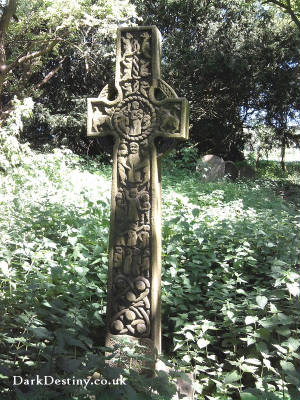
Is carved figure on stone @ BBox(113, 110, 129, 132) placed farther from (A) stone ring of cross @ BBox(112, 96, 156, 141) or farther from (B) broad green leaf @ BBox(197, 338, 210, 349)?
(B) broad green leaf @ BBox(197, 338, 210, 349)

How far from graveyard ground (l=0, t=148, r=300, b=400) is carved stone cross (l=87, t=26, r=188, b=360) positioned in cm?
27

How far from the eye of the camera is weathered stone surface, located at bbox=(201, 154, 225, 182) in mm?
11258

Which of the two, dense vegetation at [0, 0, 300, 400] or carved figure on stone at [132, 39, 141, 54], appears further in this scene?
carved figure on stone at [132, 39, 141, 54]

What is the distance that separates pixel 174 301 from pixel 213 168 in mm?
8848

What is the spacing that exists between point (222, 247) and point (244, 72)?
515 inches

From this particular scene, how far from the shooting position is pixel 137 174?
9.84 ft

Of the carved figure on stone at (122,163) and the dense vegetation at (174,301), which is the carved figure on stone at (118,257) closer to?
the dense vegetation at (174,301)

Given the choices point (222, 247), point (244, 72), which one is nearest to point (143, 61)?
point (222, 247)

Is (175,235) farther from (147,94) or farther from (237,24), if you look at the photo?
(237,24)

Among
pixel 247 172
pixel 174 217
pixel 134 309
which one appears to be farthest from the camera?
pixel 247 172

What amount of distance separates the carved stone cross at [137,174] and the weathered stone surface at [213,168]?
814cm

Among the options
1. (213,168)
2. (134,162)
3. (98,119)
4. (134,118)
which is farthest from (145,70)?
(213,168)

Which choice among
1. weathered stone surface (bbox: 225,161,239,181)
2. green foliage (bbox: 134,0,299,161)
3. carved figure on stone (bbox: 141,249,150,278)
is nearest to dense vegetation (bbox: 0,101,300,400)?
carved figure on stone (bbox: 141,249,150,278)

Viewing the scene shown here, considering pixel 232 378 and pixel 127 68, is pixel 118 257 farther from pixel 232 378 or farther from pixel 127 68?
pixel 127 68
